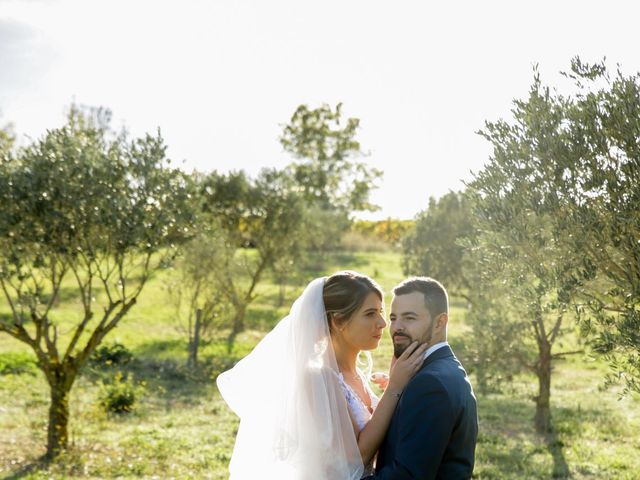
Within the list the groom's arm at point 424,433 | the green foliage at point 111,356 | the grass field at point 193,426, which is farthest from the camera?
the green foliage at point 111,356

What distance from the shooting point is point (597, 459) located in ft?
49.5

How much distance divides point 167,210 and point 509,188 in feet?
28.8

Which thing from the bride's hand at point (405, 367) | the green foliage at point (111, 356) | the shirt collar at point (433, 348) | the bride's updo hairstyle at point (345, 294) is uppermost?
the bride's updo hairstyle at point (345, 294)

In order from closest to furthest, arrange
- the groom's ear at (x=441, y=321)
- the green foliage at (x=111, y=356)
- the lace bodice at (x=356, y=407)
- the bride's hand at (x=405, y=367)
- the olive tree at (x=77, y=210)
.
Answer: the bride's hand at (x=405, y=367), the groom's ear at (x=441, y=321), the lace bodice at (x=356, y=407), the olive tree at (x=77, y=210), the green foliage at (x=111, y=356)

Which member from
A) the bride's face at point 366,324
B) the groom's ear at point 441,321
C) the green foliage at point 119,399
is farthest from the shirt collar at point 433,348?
the green foliage at point 119,399

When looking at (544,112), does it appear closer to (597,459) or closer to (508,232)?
(508,232)

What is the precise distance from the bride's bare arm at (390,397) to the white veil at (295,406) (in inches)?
5.7

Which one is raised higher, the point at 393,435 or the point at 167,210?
the point at 167,210

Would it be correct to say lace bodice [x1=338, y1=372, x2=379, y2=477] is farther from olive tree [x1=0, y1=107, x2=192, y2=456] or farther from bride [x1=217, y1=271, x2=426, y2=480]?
olive tree [x1=0, y1=107, x2=192, y2=456]

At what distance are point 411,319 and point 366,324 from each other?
29.9 inches

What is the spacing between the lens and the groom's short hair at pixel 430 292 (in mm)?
4891

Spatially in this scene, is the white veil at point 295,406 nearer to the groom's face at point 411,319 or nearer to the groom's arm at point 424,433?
the groom's arm at point 424,433

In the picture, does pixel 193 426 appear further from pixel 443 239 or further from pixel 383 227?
pixel 383 227

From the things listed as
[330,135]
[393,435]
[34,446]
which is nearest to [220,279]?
[34,446]
